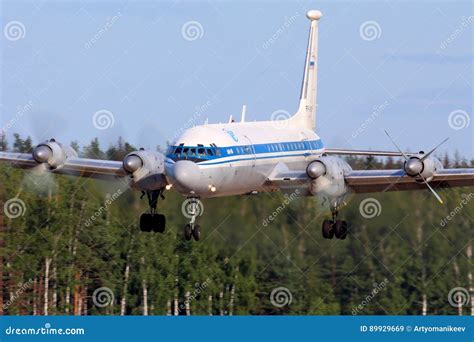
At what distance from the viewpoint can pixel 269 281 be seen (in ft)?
176

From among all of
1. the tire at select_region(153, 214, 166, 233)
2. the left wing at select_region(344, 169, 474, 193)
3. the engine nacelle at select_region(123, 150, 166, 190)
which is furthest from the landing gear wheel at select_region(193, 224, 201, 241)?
the left wing at select_region(344, 169, 474, 193)

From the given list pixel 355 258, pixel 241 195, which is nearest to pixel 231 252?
pixel 241 195

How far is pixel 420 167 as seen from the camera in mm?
43312

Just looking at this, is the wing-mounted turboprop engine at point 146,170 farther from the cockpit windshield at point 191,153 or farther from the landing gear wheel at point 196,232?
the landing gear wheel at point 196,232

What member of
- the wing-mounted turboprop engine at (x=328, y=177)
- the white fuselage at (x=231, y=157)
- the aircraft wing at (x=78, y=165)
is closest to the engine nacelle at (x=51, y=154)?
the aircraft wing at (x=78, y=165)

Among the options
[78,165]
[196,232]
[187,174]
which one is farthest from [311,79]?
[187,174]

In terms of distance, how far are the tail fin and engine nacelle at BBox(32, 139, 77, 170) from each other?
39.2 ft

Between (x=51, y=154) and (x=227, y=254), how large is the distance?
288 inches

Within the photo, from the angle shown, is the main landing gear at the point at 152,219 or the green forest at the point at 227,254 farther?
the green forest at the point at 227,254

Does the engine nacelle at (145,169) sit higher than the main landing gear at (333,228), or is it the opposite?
the engine nacelle at (145,169)

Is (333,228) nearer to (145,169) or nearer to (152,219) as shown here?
(152,219)

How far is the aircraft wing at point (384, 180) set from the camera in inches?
1735
